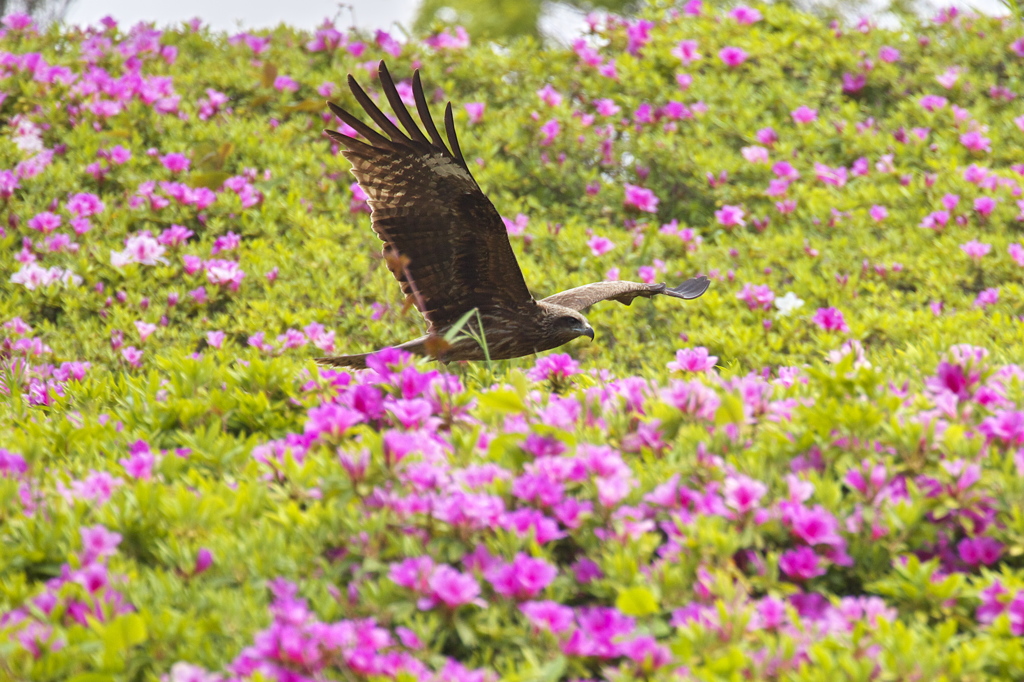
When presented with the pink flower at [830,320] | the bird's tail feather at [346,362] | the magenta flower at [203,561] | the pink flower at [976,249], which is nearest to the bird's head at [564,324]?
the bird's tail feather at [346,362]

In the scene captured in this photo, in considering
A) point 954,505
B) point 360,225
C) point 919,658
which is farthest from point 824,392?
point 360,225

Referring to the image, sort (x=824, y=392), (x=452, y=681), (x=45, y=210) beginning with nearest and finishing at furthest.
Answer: (x=452, y=681)
(x=824, y=392)
(x=45, y=210)

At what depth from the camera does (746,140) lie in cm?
821

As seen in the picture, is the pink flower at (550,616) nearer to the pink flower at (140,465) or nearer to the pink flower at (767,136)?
the pink flower at (140,465)

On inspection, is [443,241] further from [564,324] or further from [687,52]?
[687,52]

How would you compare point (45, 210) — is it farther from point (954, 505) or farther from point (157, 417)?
point (954, 505)

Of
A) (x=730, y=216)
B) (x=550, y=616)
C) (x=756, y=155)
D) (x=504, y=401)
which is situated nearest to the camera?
(x=550, y=616)

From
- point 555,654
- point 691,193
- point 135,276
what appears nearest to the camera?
point 555,654

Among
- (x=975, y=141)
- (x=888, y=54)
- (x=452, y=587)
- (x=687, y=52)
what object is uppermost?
(x=687, y=52)

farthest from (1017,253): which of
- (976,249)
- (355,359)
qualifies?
(355,359)

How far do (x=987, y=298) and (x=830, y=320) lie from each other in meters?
1.29

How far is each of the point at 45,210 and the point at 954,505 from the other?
6.22 metres

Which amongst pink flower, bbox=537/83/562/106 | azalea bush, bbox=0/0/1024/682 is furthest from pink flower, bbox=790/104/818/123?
azalea bush, bbox=0/0/1024/682

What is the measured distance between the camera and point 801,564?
225 cm
